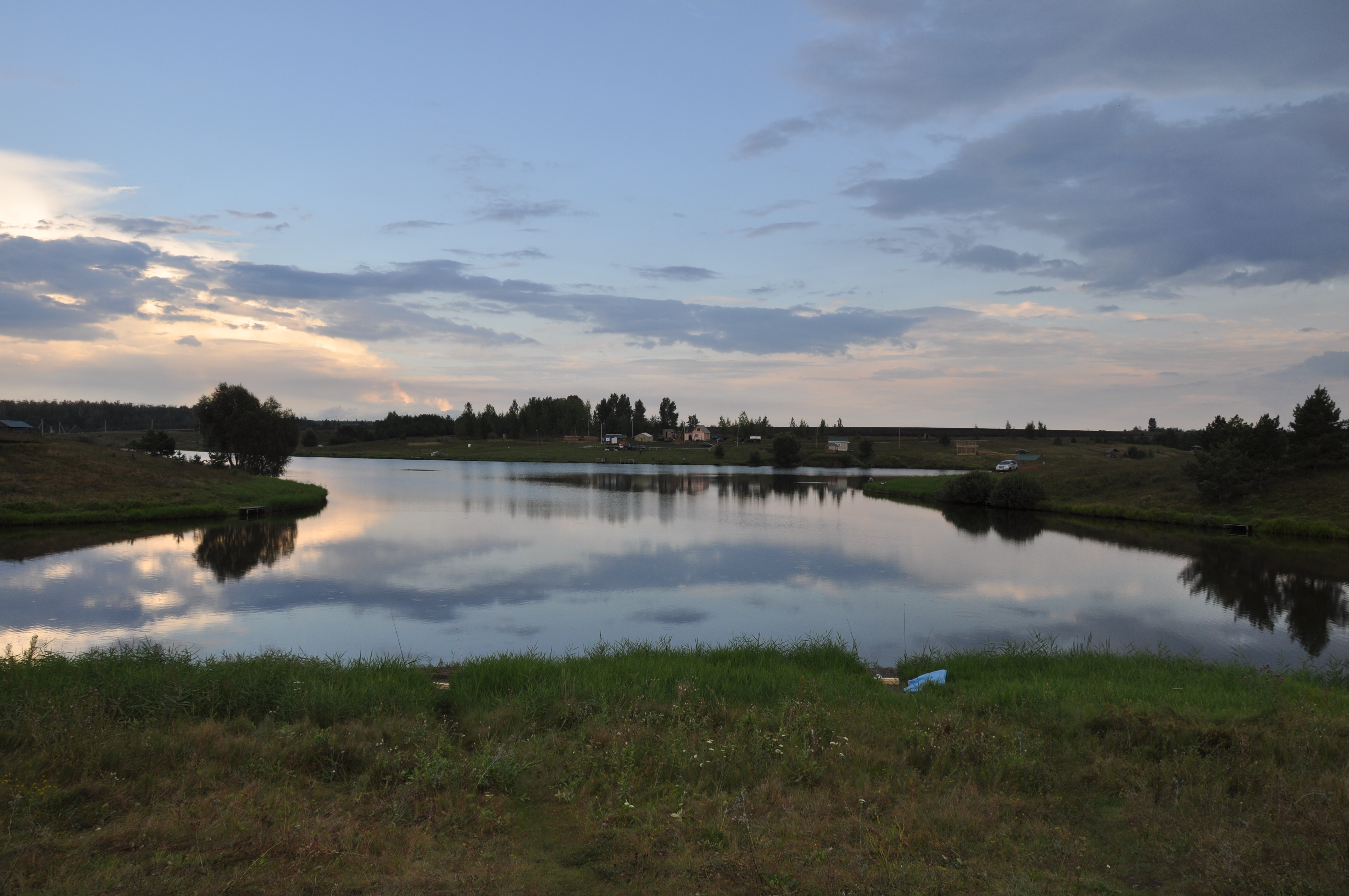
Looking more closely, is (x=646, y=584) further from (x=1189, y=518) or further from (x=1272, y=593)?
(x=1189, y=518)

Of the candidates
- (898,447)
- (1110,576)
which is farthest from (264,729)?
(898,447)

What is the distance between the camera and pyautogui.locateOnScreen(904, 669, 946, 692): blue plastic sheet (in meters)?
10.8

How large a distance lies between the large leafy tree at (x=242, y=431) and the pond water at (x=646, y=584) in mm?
18605

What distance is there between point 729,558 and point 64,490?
33843 millimetres

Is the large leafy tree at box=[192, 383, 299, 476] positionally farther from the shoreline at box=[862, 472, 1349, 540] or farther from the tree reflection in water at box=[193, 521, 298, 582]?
the shoreline at box=[862, 472, 1349, 540]

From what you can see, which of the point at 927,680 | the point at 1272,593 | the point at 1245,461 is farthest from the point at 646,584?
the point at 1245,461

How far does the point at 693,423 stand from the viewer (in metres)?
198

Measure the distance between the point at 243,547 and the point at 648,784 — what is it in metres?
28.1

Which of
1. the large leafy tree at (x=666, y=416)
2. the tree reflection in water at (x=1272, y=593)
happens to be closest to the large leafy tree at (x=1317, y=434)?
the tree reflection in water at (x=1272, y=593)

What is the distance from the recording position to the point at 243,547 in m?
29.3

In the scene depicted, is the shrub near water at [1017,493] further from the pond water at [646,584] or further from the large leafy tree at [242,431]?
the large leafy tree at [242,431]

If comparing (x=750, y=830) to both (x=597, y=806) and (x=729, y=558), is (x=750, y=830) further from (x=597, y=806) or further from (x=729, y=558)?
(x=729, y=558)

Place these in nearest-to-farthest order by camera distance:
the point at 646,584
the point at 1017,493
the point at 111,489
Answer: the point at 646,584, the point at 111,489, the point at 1017,493

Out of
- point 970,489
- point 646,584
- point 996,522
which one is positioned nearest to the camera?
point 646,584
